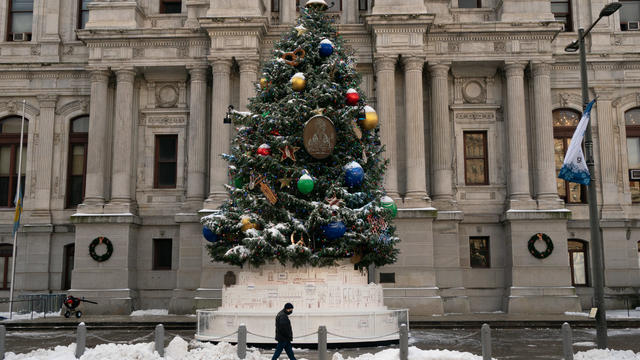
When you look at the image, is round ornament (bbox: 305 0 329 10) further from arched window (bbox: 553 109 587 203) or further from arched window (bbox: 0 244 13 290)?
arched window (bbox: 0 244 13 290)

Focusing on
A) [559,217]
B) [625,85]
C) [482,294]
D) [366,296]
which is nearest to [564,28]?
[625,85]

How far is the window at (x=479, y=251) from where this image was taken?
1281 inches

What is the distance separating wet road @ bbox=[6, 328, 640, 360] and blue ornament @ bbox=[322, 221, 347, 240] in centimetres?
327

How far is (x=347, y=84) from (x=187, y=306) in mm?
14581

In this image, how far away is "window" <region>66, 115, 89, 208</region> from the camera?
35.4m

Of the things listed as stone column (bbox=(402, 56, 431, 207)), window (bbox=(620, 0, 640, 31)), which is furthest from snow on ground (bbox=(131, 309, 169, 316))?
window (bbox=(620, 0, 640, 31))

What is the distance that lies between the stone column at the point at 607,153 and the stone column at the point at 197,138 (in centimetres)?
1948

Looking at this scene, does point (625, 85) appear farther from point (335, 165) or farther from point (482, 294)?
point (335, 165)

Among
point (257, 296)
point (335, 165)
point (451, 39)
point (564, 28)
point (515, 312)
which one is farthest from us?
point (564, 28)

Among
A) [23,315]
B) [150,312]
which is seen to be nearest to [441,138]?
[150,312]

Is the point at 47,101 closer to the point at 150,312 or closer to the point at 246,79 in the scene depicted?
the point at 246,79

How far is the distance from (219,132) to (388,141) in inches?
310

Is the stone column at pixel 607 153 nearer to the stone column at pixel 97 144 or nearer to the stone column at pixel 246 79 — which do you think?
the stone column at pixel 246 79

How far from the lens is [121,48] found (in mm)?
33531
